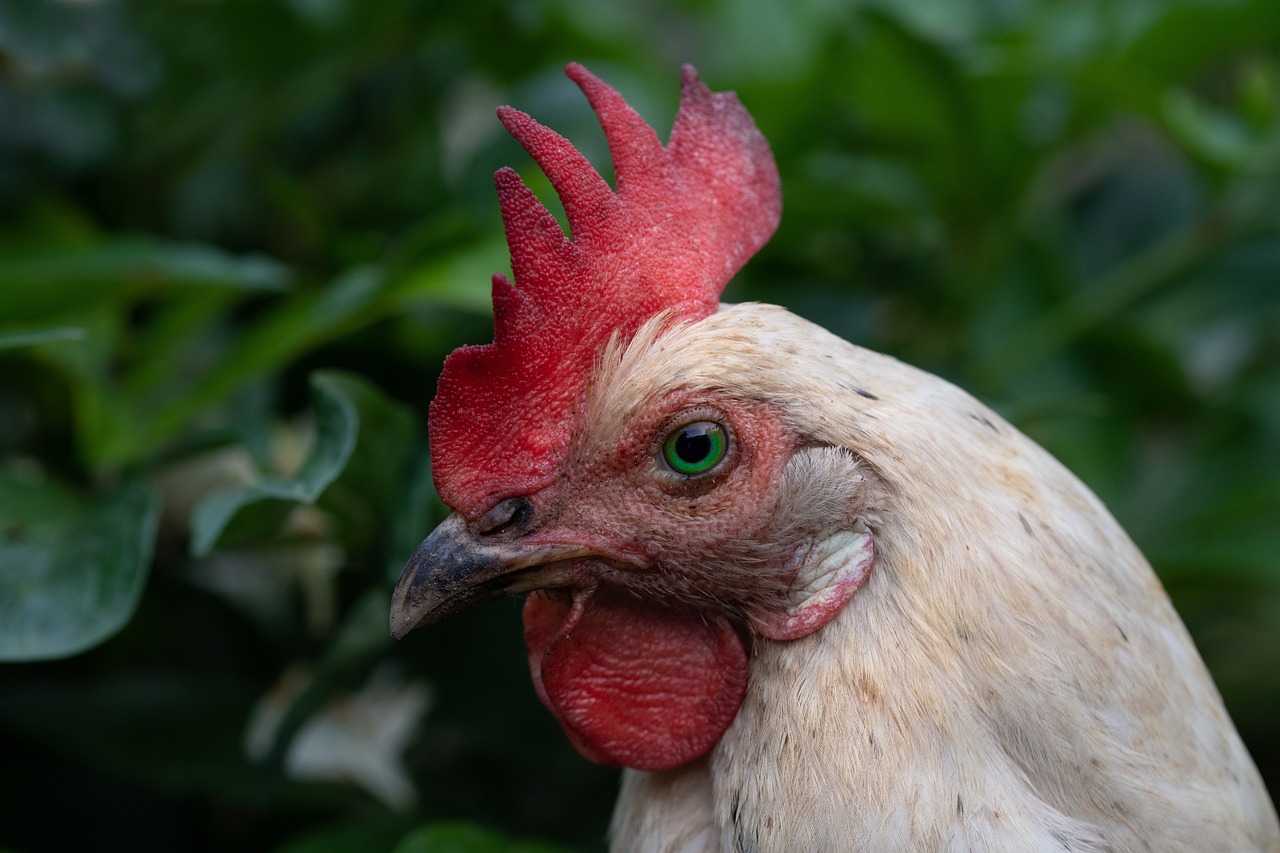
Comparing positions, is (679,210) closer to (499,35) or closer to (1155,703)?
(1155,703)

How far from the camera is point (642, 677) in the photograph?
3.40 ft

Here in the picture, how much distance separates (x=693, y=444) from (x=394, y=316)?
103cm

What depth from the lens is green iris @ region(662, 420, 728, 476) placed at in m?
0.94

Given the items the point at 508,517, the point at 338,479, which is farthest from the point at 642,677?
the point at 338,479

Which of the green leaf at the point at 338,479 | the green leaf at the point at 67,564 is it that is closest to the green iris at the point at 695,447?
the green leaf at the point at 338,479

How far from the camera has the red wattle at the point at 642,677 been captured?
1016 mm

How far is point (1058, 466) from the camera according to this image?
3.50ft

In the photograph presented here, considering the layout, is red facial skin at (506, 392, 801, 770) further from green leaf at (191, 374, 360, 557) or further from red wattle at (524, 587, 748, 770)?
green leaf at (191, 374, 360, 557)

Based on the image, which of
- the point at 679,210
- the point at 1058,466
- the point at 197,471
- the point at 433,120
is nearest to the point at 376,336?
the point at 197,471

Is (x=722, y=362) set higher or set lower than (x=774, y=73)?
lower

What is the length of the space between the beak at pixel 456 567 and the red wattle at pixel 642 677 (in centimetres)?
8

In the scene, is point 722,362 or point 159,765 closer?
point 722,362

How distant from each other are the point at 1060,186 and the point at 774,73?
1.00m

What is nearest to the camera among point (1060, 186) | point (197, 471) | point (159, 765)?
point (159, 765)
